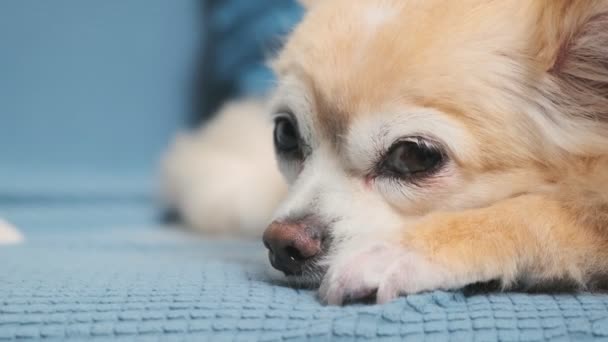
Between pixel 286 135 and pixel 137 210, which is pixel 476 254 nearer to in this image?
pixel 286 135

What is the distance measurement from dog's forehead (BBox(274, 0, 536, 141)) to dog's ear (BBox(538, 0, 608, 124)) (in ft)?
0.16

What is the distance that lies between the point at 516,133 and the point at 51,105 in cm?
178

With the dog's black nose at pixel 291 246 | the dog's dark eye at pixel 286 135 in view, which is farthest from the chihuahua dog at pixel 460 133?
the dog's dark eye at pixel 286 135

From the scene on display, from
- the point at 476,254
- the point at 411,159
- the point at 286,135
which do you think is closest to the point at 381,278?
→ the point at 476,254

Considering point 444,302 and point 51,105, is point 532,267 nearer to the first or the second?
point 444,302

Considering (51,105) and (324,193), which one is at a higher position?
(51,105)

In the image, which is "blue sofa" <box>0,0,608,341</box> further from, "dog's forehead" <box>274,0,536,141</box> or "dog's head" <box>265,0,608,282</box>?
"dog's forehead" <box>274,0,536,141</box>

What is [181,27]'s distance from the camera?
2623mm

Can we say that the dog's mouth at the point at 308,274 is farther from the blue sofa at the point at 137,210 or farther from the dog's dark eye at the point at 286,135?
the dog's dark eye at the point at 286,135

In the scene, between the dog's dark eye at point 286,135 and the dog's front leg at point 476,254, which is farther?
the dog's dark eye at point 286,135

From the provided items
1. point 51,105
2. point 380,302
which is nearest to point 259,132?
point 51,105

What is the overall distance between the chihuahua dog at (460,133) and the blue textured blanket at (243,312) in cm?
10

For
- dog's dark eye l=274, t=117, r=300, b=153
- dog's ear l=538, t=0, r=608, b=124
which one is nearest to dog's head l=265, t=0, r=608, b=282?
dog's ear l=538, t=0, r=608, b=124

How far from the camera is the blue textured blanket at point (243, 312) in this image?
0.73 m
